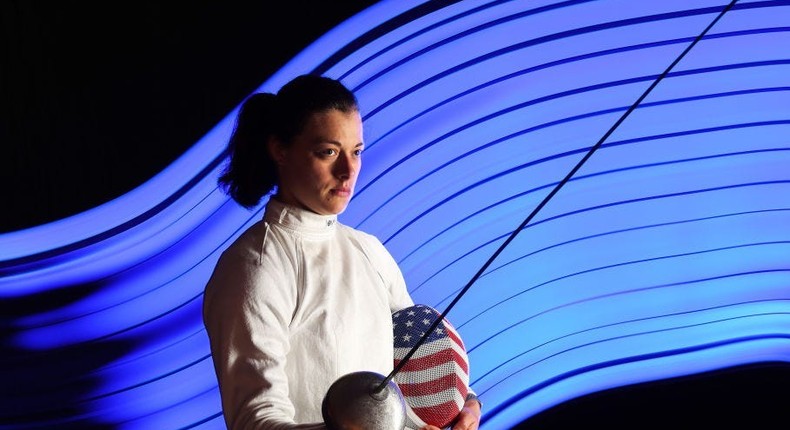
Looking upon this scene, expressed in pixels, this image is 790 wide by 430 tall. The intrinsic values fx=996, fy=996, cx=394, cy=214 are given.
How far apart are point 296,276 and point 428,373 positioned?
1.58 feet

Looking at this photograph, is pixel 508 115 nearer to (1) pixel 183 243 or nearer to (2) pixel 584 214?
(2) pixel 584 214

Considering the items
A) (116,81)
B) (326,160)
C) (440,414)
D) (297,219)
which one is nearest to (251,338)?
(297,219)

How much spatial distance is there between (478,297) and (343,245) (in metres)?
1.49

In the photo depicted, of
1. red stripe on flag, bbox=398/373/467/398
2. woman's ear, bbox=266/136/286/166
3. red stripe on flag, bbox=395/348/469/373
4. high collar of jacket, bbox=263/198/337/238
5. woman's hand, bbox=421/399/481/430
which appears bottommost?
woman's hand, bbox=421/399/481/430

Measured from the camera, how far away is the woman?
2285 millimetres

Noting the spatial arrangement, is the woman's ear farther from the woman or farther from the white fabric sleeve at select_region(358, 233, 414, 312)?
the white fabric sleeve at select_region(358, 233, 414, 312)

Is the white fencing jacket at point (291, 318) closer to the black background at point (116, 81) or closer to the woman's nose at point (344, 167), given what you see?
the woman's nose at point (344, 167)

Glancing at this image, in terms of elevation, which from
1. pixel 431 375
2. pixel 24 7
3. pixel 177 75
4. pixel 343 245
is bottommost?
pixel 431 375

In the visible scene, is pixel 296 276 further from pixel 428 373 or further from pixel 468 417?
pixel 468 417

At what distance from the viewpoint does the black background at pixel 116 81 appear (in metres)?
3.37

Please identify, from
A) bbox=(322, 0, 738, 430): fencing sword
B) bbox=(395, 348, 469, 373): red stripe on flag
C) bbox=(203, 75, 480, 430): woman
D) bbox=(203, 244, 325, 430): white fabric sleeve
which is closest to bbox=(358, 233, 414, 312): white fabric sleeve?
bbox=(203, 75, 480, 430): woman

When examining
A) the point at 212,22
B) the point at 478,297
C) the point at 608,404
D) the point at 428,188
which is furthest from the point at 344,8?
the point at 608,404

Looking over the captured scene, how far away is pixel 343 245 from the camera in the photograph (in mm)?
2695

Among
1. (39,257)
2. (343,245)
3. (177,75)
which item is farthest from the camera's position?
(177,75)
